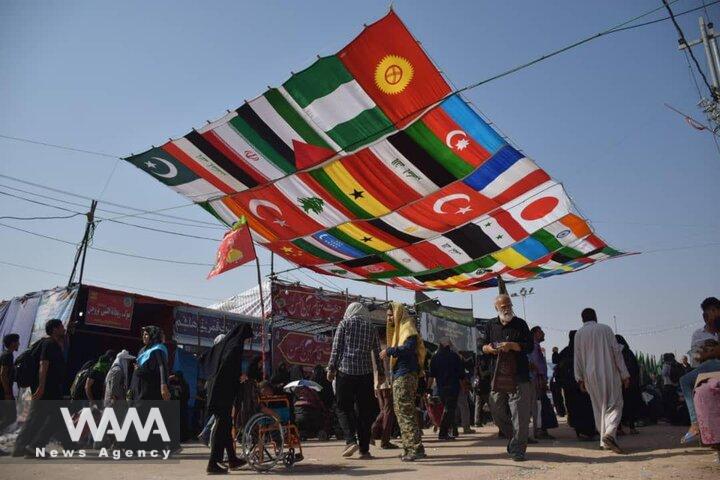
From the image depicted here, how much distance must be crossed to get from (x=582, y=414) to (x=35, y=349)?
25.3 ft

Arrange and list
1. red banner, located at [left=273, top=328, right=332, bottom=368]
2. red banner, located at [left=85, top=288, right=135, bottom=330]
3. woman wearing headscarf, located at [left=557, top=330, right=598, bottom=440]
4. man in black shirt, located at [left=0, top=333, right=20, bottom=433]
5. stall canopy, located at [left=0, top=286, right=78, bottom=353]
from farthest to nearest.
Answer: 1. red banner, located at [left=273, top=328, right=332, bottom=368]
2. red banner, located at [left=85, top=288, right=135, bottom=330]
3. stall canopy, located at [left=0, top=286, right=78, bottom=353]
4. woman wearing headscarf, located at [left=557, top=330, right=598, bottom=440]
5. man in black shirt, located at [left=0, top=333, right=20, bottom=433]

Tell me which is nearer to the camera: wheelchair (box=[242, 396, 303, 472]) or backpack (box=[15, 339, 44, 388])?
wheelchair (box=[242, 396, 303, 472])

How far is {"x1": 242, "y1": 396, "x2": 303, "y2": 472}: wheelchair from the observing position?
5.30 m

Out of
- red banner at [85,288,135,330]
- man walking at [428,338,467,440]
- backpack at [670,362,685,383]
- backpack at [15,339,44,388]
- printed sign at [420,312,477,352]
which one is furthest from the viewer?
printed sign at [420,312,477,352]

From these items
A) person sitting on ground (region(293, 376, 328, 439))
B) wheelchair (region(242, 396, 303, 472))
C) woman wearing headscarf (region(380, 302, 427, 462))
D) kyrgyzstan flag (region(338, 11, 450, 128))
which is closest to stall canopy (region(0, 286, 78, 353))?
person sitting on ground (region(293, 376, 328, 439))

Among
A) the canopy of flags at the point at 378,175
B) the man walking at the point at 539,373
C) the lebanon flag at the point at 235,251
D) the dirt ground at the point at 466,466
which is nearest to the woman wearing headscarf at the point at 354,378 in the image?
the dirt ground at the point at 466,466

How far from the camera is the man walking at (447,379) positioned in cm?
898

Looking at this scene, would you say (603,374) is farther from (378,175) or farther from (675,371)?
(675,371)

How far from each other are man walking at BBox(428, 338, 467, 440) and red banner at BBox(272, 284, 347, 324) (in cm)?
755

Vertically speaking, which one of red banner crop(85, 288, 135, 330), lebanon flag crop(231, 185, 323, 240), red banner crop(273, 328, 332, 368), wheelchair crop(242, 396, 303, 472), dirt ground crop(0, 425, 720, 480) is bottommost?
dirt ground crop(0, 425, 720, 480)

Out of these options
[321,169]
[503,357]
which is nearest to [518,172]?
[321,169]

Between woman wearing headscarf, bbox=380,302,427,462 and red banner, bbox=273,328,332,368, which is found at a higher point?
red banner, bbox=273,328,332,368

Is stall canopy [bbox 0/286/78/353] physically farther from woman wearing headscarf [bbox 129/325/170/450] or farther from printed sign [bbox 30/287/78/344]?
woman wearing headscarf [bbox 129/325/170/450]

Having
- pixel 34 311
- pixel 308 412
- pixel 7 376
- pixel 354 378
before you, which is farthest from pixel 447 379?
pixel 34 311
